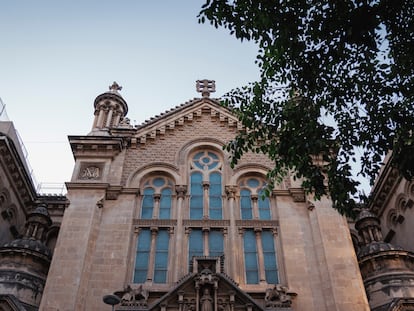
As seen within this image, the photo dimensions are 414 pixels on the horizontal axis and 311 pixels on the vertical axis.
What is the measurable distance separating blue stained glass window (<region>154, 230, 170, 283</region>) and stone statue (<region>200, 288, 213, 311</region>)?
2.53m

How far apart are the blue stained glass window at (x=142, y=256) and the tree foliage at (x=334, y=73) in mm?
7980

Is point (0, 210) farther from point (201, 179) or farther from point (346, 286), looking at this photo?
point (346, 286)

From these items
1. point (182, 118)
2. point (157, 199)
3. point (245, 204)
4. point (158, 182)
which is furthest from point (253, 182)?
point (182, 118)

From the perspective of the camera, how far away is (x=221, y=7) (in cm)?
1223

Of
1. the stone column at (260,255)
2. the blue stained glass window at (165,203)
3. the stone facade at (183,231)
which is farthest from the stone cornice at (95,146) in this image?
the stone column at (260,255)

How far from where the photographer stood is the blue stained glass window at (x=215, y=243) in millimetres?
19422

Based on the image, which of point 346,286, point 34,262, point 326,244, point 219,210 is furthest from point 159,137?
point 346,286

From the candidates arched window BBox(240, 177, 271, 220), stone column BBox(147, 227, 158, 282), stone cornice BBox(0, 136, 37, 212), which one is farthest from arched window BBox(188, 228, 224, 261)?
stone cornice BBox(0, 136, 37, 212)

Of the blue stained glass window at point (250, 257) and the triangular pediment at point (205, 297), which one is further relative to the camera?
the blue stained glass window at point (250, 257)

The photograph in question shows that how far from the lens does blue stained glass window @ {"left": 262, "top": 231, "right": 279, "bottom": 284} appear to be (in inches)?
731

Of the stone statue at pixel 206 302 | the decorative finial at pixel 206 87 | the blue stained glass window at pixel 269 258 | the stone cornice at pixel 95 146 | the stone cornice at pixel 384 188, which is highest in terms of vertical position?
the decorative finial at pixel 206 87

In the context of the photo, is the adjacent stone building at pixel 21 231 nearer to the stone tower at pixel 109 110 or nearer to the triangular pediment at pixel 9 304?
the triangular pediment at pixel 9 304

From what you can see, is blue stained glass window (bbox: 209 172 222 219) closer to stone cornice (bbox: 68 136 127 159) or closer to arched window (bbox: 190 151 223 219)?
arched window (bbox: 190 151 223 219)

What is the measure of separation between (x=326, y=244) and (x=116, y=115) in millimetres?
14156
